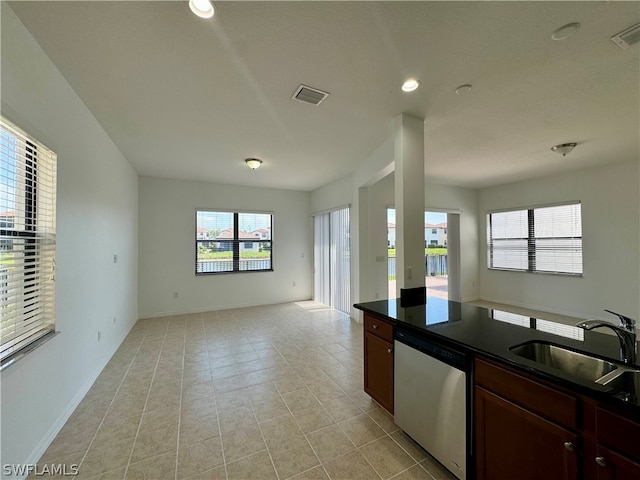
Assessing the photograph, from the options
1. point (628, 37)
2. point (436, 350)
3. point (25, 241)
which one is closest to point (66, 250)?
point (25, 241)

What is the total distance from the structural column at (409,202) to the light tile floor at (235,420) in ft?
4.15

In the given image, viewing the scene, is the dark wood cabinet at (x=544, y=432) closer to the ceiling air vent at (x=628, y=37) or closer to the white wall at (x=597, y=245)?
the ceiling air vent at (x=628, y=37)

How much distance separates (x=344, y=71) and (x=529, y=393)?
90.8 inches

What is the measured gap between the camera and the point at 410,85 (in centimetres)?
227

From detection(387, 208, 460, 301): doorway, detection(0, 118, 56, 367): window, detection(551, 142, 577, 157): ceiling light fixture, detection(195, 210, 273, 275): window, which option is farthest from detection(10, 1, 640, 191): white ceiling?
detection(387, 208, 460, 301): doorway

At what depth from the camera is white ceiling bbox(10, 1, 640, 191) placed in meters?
1.58

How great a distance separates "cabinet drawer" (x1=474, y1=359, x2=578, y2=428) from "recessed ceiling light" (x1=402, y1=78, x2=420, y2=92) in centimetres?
209

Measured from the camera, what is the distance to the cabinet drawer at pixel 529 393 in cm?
112

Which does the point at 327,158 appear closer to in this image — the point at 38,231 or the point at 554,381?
the point at 38,231

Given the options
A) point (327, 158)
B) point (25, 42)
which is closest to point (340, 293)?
point (327, 158)

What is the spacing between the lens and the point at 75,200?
2410 millimetres

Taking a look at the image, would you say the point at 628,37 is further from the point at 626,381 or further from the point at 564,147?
the point at 564,147

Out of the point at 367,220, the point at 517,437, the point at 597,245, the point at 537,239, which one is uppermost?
the point at 367,220

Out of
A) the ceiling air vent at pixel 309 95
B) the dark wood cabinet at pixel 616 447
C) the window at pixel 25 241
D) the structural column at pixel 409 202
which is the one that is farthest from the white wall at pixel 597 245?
the window at pixel 25 241
